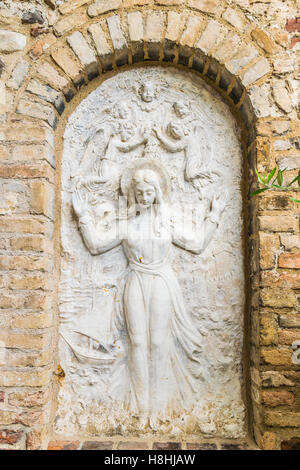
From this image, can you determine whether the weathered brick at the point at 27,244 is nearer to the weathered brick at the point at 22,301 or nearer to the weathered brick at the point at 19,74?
the weathered brick at the point at 22,301

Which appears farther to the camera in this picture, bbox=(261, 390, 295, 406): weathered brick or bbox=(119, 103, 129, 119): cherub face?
bbox=(119, 103, 129, 119): cherub face

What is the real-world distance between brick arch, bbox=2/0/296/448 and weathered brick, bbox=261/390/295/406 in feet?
0.43

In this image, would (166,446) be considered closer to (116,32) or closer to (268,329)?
(268,329)

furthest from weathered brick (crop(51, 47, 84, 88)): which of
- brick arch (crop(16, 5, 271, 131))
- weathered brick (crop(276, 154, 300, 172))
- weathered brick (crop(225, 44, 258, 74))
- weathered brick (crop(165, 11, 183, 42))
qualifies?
weathered brick (crop(276, 154, 300, 172))

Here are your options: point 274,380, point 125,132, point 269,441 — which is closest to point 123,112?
point 125,132

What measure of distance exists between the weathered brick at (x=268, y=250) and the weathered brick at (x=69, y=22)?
176 centimetres

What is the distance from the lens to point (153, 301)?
104 inches

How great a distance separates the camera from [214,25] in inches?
102

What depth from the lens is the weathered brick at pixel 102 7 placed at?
261 centimetres

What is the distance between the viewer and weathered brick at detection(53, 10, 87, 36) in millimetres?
2598

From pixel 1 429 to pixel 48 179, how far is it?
4.90 ft

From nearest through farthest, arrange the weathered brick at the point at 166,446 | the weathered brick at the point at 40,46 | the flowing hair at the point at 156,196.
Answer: the weathered brick at the point at 166,446, the weathered brick at the point at 40,46, the flowing hair at the point at 156,196

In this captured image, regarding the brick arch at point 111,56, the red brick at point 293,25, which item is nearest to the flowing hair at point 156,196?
the brick arch at point 111,56

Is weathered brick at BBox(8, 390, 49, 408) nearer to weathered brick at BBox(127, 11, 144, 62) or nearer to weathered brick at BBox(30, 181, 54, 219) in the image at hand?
weathered brick at BBox(30, 181, 54, 219)
